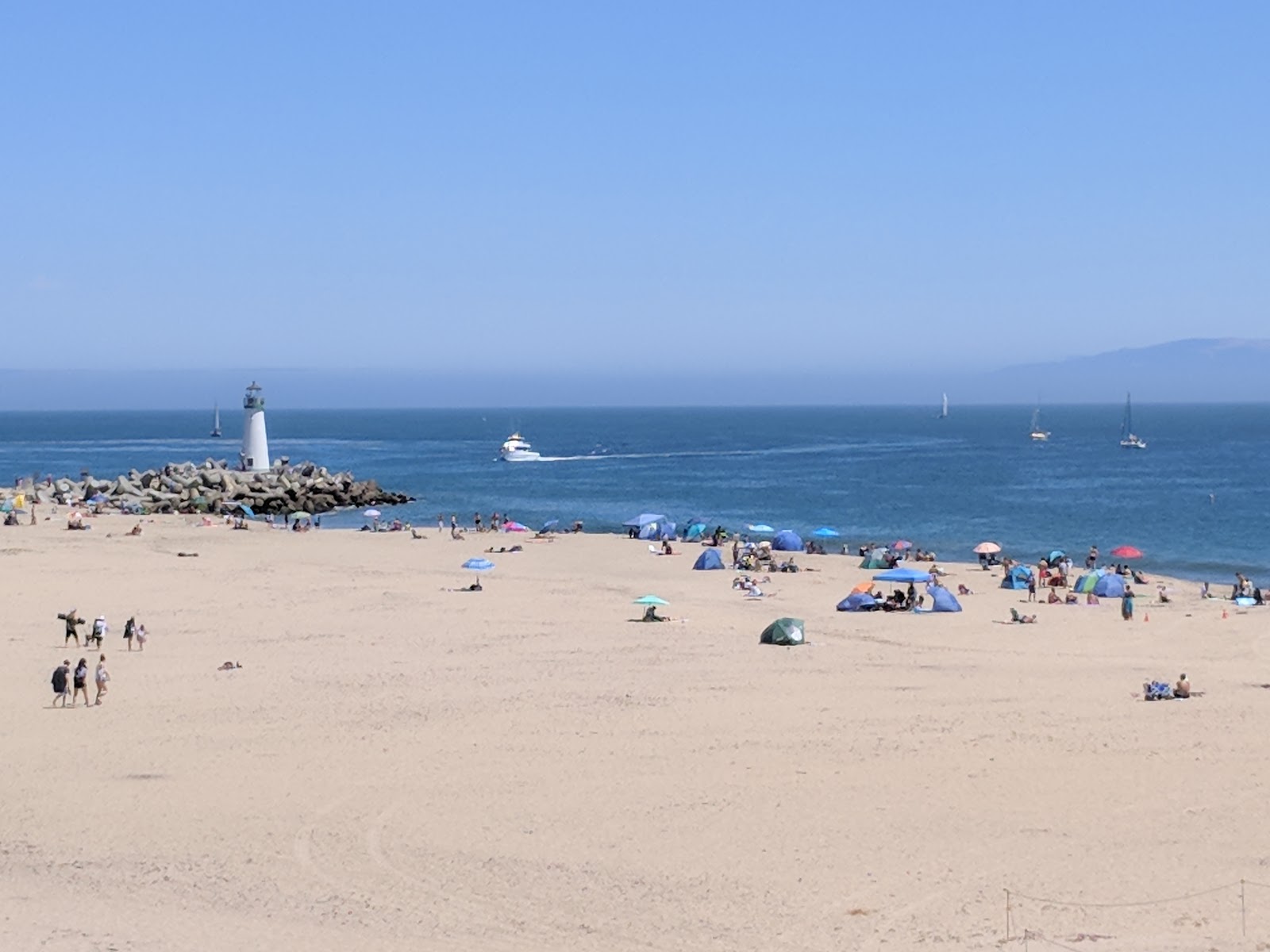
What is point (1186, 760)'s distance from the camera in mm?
17875

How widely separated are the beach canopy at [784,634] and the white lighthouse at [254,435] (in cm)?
5297

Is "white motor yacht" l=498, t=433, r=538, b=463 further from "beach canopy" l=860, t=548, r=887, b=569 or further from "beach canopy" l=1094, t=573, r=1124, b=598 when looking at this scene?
"beach canopy" l=1094, t=573, r=1124, b=598

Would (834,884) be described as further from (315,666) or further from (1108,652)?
(1108,652)

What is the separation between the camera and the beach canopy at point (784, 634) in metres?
26.9

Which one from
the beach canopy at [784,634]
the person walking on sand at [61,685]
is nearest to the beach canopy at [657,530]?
the beach canopy at [784,634]

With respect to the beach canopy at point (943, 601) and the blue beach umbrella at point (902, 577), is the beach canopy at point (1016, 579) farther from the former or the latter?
the blue beach umbrella at point (902, 577)

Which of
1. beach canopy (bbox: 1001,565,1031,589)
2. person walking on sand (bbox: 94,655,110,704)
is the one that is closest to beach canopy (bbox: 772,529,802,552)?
beach canopy (bbox: 1001,565,1031,589)

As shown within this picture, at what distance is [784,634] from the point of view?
1061 inches

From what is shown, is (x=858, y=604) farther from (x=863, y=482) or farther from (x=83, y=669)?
(x=863, y=482)

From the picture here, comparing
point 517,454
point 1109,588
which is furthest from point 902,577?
point 517,454

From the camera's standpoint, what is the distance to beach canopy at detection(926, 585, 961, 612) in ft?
105

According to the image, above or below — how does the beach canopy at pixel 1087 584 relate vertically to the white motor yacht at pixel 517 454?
below

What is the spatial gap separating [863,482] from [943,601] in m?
50.8

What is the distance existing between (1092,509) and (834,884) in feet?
173
